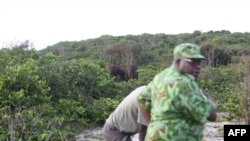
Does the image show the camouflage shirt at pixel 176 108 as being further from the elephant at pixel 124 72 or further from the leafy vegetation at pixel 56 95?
the elephant at pixel 124 72

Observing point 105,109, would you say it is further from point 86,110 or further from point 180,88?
point 180,88

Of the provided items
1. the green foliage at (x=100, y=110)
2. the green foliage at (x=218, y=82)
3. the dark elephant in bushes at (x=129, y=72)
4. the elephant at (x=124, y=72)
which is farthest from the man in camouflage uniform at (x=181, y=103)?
the dark elephant in bushes at (x=129, y=72)

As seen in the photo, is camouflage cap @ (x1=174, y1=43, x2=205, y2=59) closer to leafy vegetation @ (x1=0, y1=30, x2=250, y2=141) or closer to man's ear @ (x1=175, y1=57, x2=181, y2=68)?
man's ear @ (x1=175, y1=57, x2=181, y2=68)

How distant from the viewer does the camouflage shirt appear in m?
2.70

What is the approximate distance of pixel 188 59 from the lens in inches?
110

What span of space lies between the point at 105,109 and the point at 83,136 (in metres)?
1.67

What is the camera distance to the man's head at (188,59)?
9.17 feet

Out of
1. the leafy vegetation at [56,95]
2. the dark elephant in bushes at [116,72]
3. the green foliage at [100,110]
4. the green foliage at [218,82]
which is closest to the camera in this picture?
the leafy vegetation at [56,95]

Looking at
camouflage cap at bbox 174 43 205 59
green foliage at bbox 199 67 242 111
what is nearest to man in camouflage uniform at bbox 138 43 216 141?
camouflage cap at bbox 174 43 205 59

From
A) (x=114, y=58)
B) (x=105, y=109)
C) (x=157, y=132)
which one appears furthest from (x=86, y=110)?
(x=114, y=58)

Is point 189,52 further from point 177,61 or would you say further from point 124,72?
point 124,72

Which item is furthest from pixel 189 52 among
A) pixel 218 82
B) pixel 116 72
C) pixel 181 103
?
pixel 116 72

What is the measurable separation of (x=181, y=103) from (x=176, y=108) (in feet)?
0.21

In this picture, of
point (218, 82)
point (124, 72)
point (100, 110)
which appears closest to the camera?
point (100, 110)
